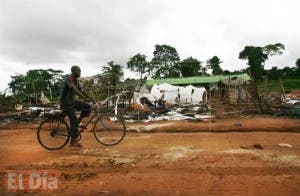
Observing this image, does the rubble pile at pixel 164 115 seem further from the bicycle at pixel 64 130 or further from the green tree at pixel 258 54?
the green tree at pixel 258 54

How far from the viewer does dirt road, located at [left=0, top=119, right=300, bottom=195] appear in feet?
12.1

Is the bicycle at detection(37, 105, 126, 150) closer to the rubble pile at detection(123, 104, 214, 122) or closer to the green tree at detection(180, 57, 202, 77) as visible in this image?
the rubble pile at detection(123, 104, 214, 122)

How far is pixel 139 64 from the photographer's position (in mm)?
56812

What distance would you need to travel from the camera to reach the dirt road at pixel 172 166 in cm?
367

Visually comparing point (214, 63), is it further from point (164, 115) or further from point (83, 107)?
point (83, 107)

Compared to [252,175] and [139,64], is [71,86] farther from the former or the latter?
[139,64]

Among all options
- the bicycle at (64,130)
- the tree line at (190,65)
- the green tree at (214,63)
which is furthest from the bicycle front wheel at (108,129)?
the green tree at (214,63)

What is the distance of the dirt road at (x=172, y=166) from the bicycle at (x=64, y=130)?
223 millimetres

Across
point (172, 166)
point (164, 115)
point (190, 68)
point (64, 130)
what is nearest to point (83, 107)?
point (64, 130)

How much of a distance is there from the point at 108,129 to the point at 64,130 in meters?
1.01

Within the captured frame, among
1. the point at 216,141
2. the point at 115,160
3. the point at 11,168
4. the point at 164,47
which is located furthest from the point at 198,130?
the point at 164,47

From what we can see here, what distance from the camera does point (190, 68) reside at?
50.0 meters

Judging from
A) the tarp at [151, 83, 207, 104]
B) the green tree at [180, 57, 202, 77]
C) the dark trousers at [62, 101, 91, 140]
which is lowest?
the dark trousers at [62, 101, 91, 140]

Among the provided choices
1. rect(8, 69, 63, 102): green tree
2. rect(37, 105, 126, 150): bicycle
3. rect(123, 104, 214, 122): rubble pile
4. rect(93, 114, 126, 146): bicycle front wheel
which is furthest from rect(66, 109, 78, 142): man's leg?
rect(8, 69, 63, 102): green tree
